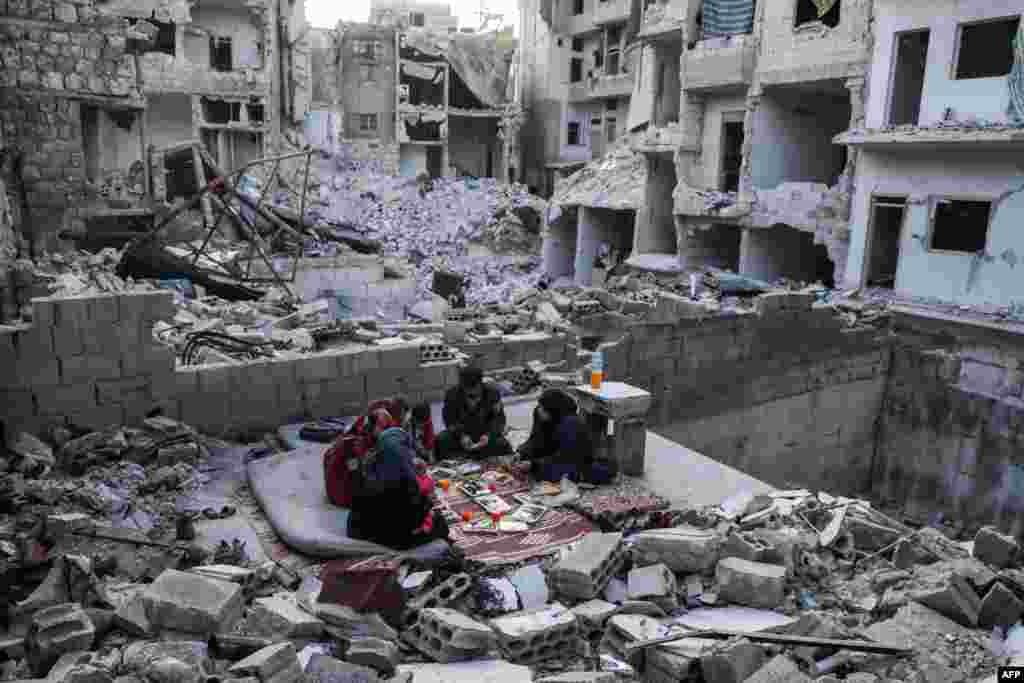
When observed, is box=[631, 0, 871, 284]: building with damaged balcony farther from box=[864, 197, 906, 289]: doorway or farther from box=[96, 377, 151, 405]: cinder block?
box=[96, 377, 151, 405]: cinder block

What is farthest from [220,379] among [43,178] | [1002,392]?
[1002,392]

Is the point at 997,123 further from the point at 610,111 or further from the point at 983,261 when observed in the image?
the point at 610,111

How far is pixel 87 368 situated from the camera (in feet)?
23.9

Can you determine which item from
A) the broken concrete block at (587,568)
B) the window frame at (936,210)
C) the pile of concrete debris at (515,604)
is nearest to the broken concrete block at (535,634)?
the pile of concrete debris at (515,604)

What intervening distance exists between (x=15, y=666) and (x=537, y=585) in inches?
120

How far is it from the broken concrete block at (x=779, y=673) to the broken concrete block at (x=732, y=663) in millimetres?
151

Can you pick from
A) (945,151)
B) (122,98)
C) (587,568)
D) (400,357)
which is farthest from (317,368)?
(945,151)

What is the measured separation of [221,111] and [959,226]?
26413mm

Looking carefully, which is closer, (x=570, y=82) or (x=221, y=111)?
(x=221, y=111)

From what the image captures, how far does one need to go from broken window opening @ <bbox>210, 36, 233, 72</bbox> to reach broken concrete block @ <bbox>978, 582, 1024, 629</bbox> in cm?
3162

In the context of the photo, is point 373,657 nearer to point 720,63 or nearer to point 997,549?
point 997,549

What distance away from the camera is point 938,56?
14.1m

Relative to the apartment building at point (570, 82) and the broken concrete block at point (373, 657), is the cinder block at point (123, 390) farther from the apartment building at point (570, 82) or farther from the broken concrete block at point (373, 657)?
the apartment building at point (570, 82)

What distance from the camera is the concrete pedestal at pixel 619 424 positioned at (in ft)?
23.8
